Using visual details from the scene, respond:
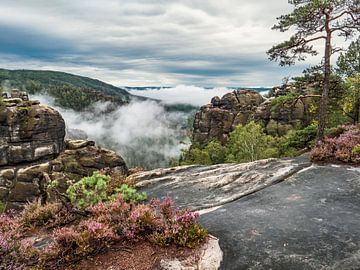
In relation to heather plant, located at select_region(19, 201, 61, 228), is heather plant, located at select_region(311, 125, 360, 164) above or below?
above

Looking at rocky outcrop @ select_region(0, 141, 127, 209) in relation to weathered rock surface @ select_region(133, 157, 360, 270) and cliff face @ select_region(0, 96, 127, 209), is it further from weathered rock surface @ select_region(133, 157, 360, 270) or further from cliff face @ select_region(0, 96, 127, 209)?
weathered rock surface @ select_region(133, 157, 360, 270)

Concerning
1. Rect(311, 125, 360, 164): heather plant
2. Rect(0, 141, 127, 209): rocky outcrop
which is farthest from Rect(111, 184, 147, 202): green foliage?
Rect(0, 141, 127, 209): rocky outcrop

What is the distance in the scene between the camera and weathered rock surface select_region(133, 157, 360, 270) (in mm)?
6703

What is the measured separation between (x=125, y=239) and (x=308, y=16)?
16199 millimetres

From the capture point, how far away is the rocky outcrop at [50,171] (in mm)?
63469

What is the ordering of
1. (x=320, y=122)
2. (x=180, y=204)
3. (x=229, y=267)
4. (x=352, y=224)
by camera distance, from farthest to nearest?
(x=320, y=122), (x=180, y=204), (x=352, y=224), (x=229, y=267)

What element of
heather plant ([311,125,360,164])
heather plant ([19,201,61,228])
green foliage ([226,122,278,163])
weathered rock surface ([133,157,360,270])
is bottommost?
green foliage ([226,122,278,163])

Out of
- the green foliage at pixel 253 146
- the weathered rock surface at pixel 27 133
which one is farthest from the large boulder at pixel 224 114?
the weathered rock surface at pixel 27 133

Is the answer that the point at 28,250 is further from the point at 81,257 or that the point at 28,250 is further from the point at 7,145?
the point at 7,145

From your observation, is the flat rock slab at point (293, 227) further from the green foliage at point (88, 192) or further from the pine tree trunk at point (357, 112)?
the pine tree trunk at point (357, 112)

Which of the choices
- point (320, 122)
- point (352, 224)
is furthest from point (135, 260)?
point (320, 122)

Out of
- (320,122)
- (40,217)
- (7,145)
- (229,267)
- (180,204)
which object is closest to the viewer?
(229,267)

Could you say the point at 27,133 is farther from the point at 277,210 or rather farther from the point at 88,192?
the point at 277,210

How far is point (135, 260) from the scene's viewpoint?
6.77 metres
